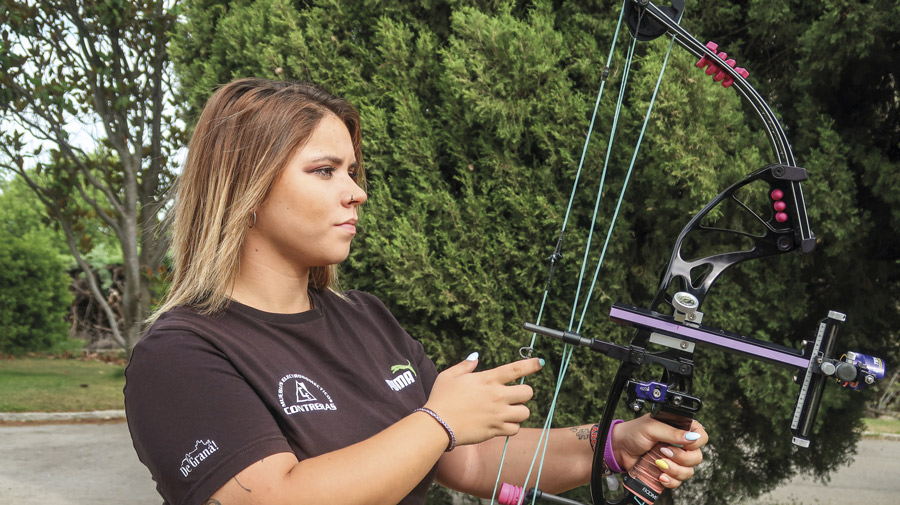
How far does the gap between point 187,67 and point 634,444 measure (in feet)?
13.6

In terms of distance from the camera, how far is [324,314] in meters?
2.00

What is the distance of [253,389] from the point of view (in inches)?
64.6

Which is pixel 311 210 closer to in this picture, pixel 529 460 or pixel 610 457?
pixel 529 460

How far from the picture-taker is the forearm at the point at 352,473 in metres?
1.44

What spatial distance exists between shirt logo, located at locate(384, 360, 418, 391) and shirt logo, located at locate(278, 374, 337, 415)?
234 millimetres

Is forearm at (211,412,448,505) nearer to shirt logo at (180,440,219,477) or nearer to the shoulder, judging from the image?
shirt logo at (180,440,219,477)

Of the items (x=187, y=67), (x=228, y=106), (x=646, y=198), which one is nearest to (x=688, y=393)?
(x=228, y=106)

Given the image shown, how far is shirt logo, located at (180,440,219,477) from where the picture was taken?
4.79ft

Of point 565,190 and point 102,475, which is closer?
point 565,190

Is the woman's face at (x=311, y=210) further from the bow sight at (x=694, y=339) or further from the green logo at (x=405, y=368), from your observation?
the bow sight at (x=694, y=339)

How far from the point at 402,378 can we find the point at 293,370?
36 centimetres

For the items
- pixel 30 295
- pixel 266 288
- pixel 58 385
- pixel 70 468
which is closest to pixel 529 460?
pixel 266 288

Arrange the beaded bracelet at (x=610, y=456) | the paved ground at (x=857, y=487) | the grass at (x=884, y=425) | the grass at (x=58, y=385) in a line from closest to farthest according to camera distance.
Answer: the beaded bracelet at (x=610, y=456)
the paved ground at (x=857, y=487)
the grass at (x=884, y=425)
the grass at (x=58, y=385)

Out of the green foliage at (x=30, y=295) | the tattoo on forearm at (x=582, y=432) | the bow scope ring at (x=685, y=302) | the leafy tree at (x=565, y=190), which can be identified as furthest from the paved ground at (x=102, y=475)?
the green foliage at (x=30, y=295)
